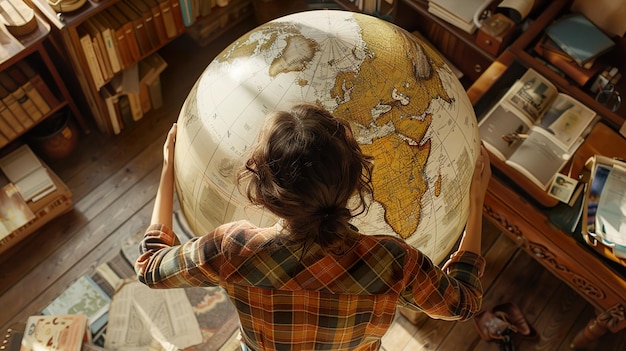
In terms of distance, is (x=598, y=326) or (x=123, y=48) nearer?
(x=598, y=326)

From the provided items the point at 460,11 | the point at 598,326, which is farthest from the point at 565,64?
the point at 598,326

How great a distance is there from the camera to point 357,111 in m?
1.15

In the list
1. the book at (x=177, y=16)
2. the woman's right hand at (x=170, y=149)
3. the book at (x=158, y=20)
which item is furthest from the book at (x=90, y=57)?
the woman's right hand at (x=170, y=149)

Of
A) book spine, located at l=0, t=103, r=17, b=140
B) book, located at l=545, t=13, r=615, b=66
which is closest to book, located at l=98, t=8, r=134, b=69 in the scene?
book spine, located at l=0, t=103, r=17, b=140

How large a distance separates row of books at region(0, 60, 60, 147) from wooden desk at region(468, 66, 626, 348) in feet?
6.14

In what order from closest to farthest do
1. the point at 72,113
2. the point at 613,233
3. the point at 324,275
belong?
the point at 324,275
the point at 613,233
the point at 72,113

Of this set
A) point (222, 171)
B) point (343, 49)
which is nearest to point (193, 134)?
point (222, 171)

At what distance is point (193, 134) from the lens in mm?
1271

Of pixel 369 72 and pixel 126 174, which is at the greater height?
pixel 369 72

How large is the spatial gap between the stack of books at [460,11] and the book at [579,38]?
0.30 metres

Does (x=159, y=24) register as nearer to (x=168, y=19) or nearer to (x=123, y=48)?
(x=168, y=19)

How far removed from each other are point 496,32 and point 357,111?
1616 millimetres

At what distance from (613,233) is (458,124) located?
121cm

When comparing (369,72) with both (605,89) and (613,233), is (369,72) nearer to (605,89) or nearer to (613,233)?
(613,233)
